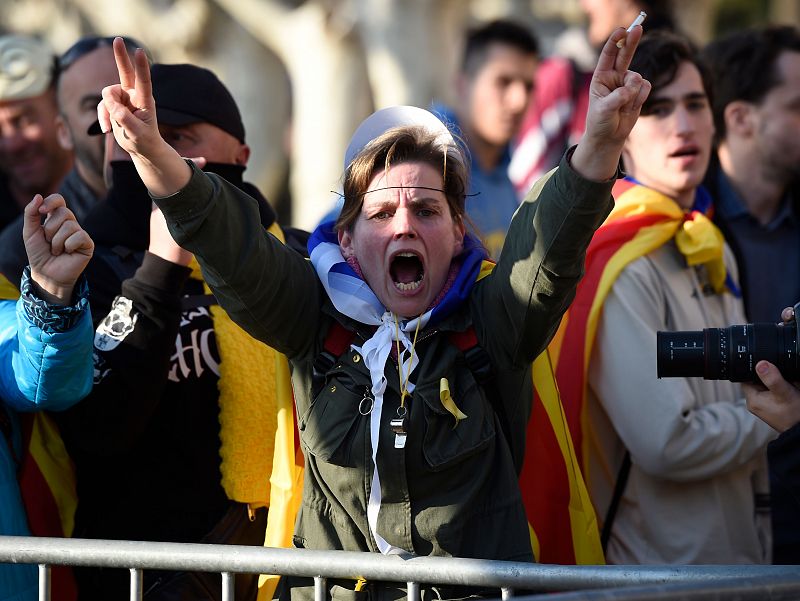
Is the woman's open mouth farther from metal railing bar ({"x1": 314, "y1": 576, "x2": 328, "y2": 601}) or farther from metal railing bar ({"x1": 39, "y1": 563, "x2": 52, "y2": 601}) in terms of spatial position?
metal railing bar ({"x1": 39, "y1": 563, "x2": 52, "y2": 601})

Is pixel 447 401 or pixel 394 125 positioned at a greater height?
pixel 394 125

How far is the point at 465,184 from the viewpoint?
3.16 meters

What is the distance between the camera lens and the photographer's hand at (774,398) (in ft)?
9.81

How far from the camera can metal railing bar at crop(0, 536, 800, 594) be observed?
263cm

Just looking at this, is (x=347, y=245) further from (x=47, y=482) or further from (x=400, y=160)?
(x=47, y=482)

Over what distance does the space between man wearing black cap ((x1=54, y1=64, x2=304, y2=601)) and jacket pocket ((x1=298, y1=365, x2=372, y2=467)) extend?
534 mm

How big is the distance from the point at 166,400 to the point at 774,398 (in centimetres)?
156

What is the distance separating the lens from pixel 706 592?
2.41 metres

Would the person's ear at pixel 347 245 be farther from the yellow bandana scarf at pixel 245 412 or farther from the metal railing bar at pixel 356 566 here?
the metal railing bar at pixel 356 566

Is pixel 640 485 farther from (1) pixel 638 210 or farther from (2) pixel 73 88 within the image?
(2) pixel 73 88

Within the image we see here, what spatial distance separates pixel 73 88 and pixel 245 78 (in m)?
9.92

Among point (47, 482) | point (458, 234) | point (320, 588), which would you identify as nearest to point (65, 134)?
point (47, 482)

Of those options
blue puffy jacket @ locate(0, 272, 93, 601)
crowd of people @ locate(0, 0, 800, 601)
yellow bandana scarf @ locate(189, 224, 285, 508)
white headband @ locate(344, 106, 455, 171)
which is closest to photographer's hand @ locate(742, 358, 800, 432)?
crowd of people @ locate(0, 0, 800, 601)

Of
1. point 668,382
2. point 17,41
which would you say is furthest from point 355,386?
point 17,41
